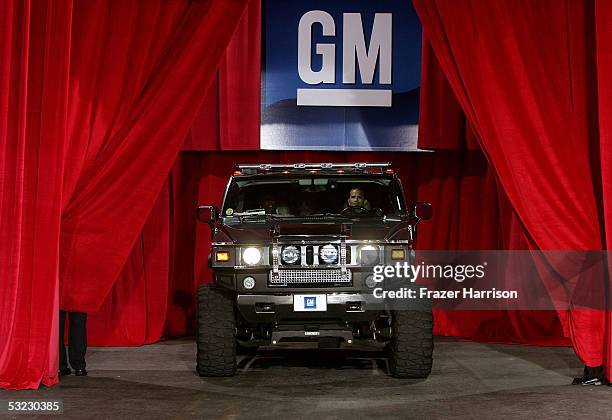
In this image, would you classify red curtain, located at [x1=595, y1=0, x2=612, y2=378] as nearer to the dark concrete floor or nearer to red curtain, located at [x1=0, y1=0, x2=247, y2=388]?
the dark concrete floor

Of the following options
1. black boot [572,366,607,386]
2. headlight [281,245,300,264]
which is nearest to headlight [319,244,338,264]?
headlight [281,245,300,264]

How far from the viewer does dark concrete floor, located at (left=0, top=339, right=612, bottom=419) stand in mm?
8117

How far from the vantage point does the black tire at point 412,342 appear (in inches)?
371

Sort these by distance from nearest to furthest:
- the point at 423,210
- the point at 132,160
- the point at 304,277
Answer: the point at 304,277 → the point at 132,160 → the point at 423,210

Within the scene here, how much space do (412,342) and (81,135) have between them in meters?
3.73

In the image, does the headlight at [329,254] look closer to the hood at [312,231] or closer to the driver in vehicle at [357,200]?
the hood at [312,231]

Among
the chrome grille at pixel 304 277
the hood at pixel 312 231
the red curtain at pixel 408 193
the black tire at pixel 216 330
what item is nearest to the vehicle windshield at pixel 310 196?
the hood at pixel 312 231

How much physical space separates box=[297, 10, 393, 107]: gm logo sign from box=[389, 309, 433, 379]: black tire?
16.3ft

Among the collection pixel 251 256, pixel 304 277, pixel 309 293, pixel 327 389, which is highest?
pixel 251 256

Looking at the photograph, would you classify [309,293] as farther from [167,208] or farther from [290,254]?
[167,208]

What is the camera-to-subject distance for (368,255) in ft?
31.1

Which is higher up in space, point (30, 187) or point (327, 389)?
point (30, 187)

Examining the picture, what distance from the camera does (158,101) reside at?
975 cm

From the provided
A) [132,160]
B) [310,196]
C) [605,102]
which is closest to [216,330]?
[132,160]
